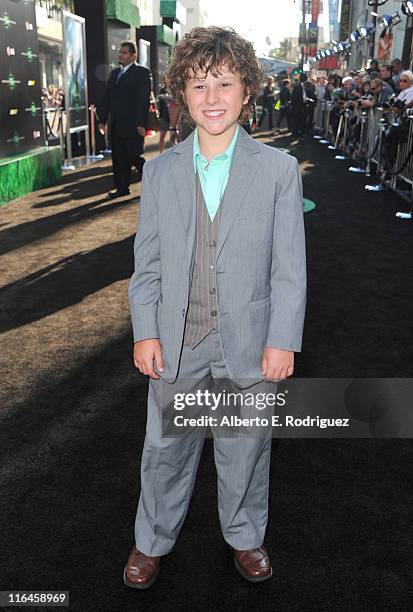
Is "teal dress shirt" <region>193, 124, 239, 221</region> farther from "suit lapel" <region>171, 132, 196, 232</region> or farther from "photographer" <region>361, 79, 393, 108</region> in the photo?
"photographer" <region>361, 79, 393, 108</region>

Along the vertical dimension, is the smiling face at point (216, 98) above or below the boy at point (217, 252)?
above

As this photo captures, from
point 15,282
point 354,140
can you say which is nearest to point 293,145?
point 354,140

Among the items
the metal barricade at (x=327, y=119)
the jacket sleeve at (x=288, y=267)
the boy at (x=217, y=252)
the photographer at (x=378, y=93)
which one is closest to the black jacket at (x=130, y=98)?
the photographer at (x=378, y=93)

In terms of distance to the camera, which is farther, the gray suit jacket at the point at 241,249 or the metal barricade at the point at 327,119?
the metal barricade at the point at 327,119

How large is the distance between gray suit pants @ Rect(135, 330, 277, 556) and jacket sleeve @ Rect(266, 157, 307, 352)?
0.63ft

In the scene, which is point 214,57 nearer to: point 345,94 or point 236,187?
point 236,187

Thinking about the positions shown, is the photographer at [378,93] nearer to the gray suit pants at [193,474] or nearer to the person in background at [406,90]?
the person in background at [406,90]

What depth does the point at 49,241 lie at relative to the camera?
6.79 m

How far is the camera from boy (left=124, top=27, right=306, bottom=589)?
1749 mm

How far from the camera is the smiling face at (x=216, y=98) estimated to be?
174 centimetres

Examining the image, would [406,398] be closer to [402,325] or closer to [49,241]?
[402,325]

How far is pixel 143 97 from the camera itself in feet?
26.6

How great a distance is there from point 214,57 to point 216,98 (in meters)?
0.10

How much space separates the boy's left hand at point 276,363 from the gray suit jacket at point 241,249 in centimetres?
2
